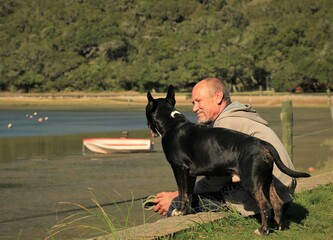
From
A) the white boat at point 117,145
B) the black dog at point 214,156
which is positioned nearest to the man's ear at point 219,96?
the black dog at point 214,156

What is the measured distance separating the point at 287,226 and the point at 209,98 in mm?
1298

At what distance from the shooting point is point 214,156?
582 cm

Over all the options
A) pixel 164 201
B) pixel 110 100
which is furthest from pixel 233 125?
pixel 110 100

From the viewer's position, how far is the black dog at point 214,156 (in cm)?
559

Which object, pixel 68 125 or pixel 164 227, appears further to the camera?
pixel 68 125

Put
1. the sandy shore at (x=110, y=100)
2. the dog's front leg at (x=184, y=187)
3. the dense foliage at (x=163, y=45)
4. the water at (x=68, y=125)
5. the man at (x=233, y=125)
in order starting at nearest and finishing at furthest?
the dog's front leg at (x=184, y=187) → the man at (x=233, y=125) → the water at (x=68, y=125) → the sandy shore at (x=110, y=100) → the dense foliage at (x=163, y=45)

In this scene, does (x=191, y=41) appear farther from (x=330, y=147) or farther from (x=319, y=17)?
(x=330, y=147)

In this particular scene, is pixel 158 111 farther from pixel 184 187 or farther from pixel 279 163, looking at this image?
pixel 279 163

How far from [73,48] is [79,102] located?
1154 inches

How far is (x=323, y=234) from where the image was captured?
611 cm

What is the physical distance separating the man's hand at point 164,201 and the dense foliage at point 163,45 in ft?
233

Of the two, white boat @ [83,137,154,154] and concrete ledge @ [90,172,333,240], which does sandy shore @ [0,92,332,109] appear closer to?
white boat @ [83,137,154,154]

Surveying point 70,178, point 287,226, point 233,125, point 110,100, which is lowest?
point 110,100

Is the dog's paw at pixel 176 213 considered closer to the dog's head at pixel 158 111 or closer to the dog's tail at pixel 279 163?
the dog's head at pixel 158 111
